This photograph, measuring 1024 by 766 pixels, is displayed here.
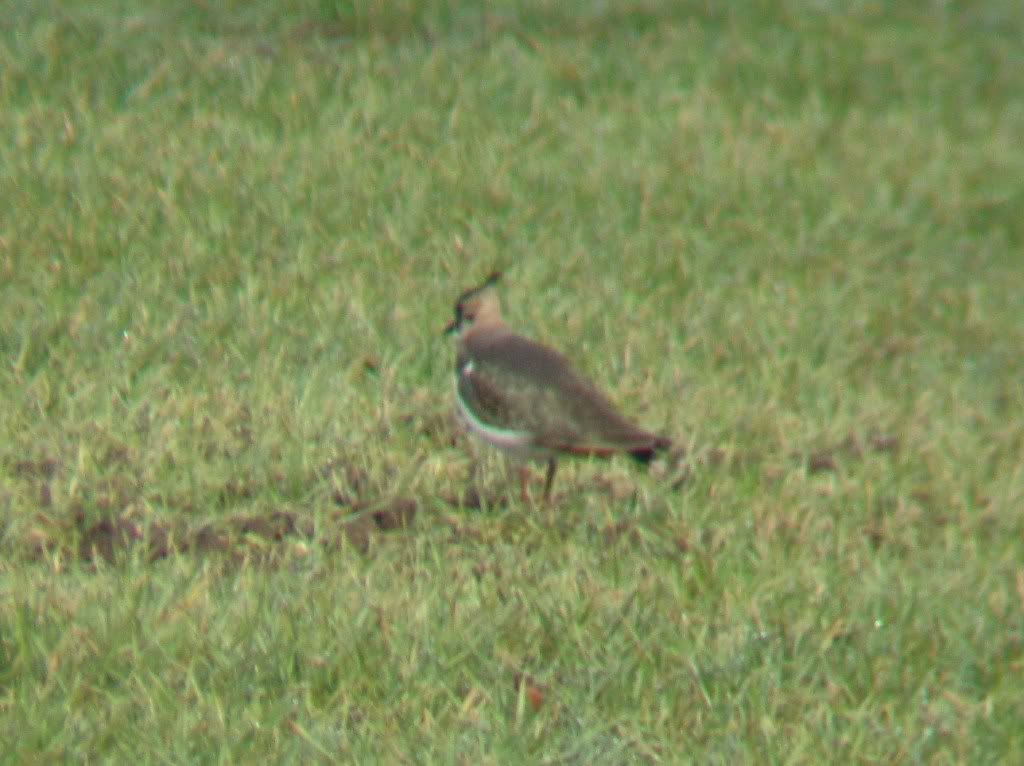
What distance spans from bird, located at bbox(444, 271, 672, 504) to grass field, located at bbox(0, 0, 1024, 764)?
0.15 metres

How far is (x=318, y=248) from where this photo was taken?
26.4 ft

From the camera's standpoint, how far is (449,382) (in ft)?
23.7

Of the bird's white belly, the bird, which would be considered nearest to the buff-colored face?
the bird

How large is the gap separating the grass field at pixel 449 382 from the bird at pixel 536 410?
0.15m

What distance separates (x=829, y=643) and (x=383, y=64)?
192 inches

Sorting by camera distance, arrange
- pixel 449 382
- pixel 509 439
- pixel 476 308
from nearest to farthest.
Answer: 1. pixel 509 439
2. pixel 476 308
3. pixel 449 382

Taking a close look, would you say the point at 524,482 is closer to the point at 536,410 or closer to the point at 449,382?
the point at 536,410

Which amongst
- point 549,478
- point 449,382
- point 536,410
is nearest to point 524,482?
point 549,478

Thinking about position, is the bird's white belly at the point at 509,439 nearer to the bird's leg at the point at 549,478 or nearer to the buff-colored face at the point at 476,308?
the bird's leg at the point at 549,478

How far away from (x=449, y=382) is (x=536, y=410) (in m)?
0.78

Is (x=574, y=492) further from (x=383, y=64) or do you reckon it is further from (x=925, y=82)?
(x=925, y=82)

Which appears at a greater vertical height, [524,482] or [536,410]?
[536,410]

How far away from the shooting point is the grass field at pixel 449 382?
5.15 metres

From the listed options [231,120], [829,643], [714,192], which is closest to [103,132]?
[231,120]
